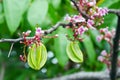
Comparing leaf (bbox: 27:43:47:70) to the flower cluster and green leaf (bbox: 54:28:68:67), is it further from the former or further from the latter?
green leaf (bbox: 54:28:68:67)

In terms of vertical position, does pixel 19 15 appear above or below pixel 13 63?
above

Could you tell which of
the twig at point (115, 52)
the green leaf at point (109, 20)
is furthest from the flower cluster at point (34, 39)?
the green leaf at point (109, 20)

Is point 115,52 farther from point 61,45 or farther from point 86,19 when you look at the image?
point 86,19

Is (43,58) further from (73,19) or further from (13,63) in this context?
(13,63)

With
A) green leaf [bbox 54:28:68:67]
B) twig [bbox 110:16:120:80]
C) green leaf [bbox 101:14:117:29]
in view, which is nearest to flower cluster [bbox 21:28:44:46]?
twig [bbox 110:16:120:80]

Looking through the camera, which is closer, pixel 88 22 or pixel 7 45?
pixel 88 22

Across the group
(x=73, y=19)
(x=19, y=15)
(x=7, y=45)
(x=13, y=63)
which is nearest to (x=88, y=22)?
(x=73, y=19)

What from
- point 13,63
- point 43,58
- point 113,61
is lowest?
point 13,63
